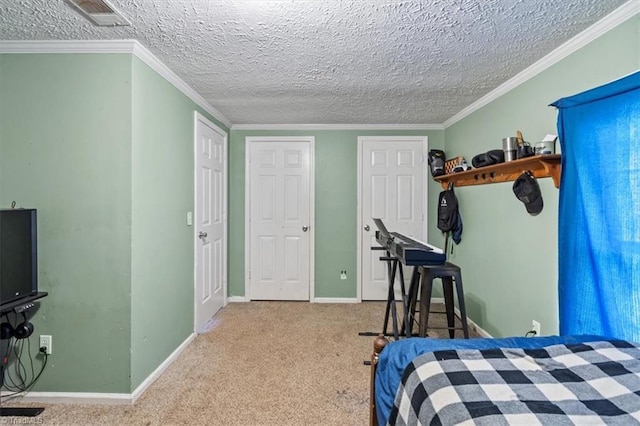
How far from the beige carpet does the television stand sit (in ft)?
0.09

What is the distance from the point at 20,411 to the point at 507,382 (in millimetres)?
2624

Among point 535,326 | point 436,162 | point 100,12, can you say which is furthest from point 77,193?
point 436,162

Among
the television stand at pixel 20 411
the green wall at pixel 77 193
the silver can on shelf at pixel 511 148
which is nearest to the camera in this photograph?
the television stand at pixel 20 411

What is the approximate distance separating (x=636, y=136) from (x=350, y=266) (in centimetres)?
294

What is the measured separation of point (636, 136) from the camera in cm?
140

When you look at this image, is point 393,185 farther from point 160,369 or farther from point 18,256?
point 18,256

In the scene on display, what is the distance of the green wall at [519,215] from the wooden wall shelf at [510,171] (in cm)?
7

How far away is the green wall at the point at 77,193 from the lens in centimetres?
192

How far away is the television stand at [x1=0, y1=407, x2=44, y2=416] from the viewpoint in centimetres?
181

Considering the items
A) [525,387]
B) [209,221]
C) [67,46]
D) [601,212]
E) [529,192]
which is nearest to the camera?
[525,387]

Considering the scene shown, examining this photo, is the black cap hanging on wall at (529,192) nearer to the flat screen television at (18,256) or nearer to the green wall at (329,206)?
the green wall at (329,206)

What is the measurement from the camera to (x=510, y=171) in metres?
2.46

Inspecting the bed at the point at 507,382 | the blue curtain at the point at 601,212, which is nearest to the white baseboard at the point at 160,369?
the bed at the point at 507,382

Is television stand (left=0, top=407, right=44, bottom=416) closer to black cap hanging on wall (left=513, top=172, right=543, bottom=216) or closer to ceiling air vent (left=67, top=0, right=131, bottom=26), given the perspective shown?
ceiling air vent (left=67, top=0, right=131, bottom=26)
